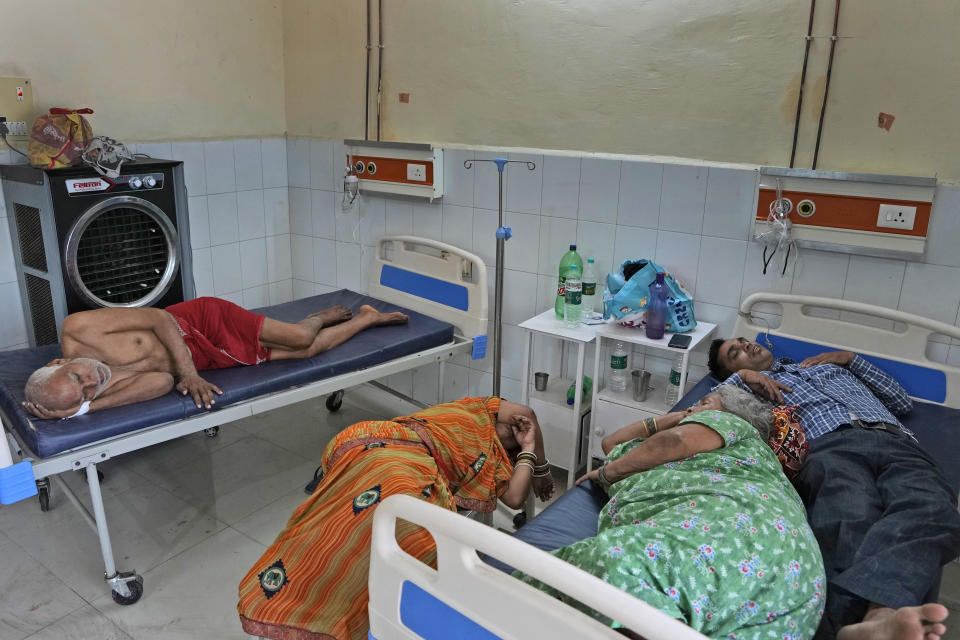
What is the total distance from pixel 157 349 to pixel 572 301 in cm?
164

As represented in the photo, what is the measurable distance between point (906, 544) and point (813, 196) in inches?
53.0

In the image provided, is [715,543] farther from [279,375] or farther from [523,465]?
[279,375]

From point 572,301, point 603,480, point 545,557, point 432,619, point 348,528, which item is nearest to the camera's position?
point 545,557

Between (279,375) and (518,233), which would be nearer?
(279,375)

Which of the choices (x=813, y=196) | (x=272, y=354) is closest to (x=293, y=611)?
(x=272, y=354)

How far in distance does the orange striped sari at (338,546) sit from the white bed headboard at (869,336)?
4.98 feet

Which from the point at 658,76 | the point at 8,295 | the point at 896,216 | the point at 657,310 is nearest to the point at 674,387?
the point at 657,310

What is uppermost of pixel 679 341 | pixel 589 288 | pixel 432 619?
pixel 589 288

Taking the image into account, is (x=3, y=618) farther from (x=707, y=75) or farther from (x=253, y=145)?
(x=707, y=75)

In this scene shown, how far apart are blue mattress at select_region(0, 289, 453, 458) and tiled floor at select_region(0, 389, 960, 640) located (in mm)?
538

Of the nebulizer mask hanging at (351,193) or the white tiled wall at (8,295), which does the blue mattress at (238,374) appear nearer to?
the nebulizer mask hanging at (351,193)

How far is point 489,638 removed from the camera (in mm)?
1373

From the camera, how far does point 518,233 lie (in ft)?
11.0

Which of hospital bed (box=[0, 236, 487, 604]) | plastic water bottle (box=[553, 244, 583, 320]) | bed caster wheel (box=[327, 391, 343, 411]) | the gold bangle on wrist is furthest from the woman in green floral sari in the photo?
bed caster wheel (box=[327, 391, 343, 411])
